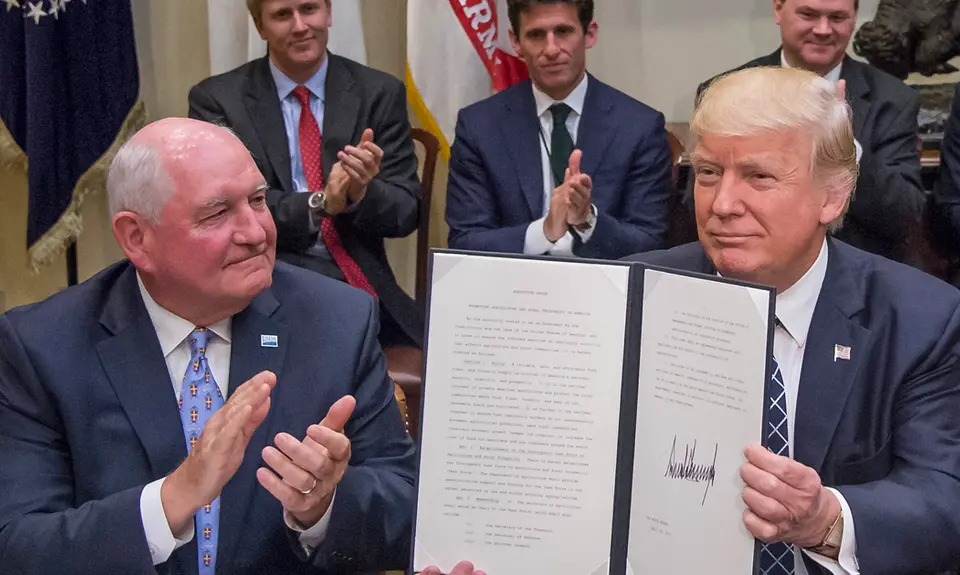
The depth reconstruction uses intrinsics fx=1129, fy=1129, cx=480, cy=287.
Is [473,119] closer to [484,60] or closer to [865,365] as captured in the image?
[484,60]

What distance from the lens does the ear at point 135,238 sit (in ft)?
6.29

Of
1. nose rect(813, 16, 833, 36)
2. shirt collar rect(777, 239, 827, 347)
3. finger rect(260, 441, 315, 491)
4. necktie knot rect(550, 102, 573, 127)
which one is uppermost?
nose rect(813, 16, 833, 36)

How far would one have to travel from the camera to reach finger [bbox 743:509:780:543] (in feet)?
5.10

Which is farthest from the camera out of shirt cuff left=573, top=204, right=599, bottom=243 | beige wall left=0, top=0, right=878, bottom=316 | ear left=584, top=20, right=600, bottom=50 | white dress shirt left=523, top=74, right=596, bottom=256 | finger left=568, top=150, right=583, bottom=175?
beige wall left=0, top=0, right=878, bottom=316

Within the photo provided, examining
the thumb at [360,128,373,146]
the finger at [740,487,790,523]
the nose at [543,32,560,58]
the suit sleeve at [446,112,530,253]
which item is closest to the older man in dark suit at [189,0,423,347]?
the suit sleeve at [446,112,530,253]

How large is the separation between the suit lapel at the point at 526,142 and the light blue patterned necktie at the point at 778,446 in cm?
185

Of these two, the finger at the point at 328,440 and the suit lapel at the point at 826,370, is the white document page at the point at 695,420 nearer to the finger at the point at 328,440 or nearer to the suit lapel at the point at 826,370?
the suit lapel at the point at 826,370

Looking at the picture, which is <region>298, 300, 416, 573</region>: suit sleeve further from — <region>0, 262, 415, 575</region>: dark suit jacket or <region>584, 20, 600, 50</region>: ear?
<region>584, 20, 600, 50</region>: ear

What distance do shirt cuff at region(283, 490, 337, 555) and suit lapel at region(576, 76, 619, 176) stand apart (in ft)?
6.57

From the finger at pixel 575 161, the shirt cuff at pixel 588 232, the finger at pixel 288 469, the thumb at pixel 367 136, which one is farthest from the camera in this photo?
the shirt cuff at pixel 588 232

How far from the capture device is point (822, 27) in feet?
11.1

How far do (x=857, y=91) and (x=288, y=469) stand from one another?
2.37 meters

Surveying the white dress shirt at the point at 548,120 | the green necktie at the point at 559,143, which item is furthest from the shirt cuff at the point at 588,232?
the green necktie at the point at 559,143
